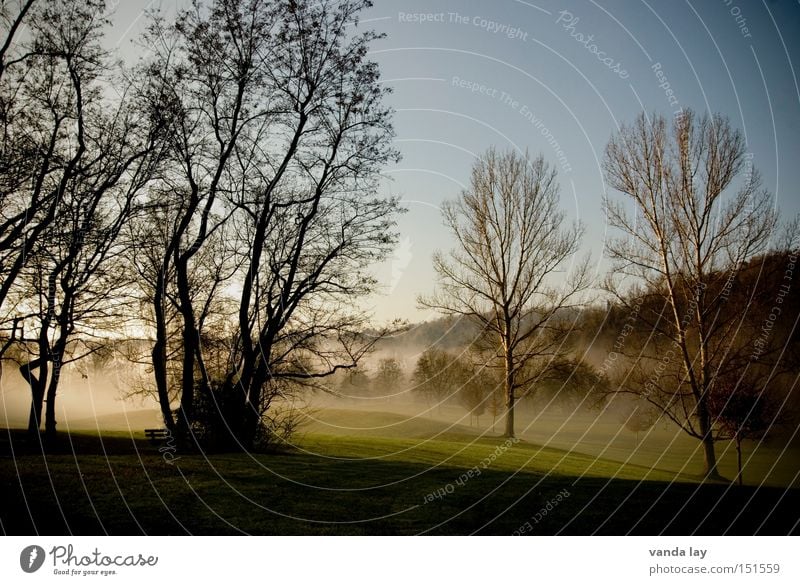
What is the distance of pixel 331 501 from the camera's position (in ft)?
24.4

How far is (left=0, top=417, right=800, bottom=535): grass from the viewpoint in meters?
6.15

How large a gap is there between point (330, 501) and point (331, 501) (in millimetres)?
17

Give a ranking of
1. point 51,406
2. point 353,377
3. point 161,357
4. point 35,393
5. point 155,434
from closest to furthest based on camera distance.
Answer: point 161,357 < point 51,406 < point 35,393 < point 353,377 < point 155,434

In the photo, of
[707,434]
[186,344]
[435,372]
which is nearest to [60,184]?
[186,344]

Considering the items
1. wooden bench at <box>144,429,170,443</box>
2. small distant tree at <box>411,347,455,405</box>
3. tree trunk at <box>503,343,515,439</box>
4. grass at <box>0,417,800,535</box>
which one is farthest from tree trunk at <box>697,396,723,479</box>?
small distant tree at <box>411,347,455,405</box>

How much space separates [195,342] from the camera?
448 inches

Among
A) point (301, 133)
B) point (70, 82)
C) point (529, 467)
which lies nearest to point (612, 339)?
point (529, 467)

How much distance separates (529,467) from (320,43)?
504 inches

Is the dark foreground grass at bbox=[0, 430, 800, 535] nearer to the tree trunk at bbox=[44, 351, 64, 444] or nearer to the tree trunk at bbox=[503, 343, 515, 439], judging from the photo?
the tree trunk at bbox=[44, 351, 64, 444]

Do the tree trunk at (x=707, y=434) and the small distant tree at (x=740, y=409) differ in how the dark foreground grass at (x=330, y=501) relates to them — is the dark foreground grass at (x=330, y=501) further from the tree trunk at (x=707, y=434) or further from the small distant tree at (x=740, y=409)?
the tree trunk at (x=707, y=434)

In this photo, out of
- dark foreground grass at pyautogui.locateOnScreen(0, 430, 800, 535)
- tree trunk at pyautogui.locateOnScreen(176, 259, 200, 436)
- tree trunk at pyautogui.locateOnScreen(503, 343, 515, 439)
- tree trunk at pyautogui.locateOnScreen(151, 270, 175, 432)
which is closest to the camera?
dark foreground grass at pyautogui.locateOnScreen(0, 430, 800, 535)

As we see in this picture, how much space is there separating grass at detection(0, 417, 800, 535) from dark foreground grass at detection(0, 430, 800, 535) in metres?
0.02

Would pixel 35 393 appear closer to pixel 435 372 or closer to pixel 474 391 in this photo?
pixel 435 372

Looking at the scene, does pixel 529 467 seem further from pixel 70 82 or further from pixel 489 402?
pixel 489 402
